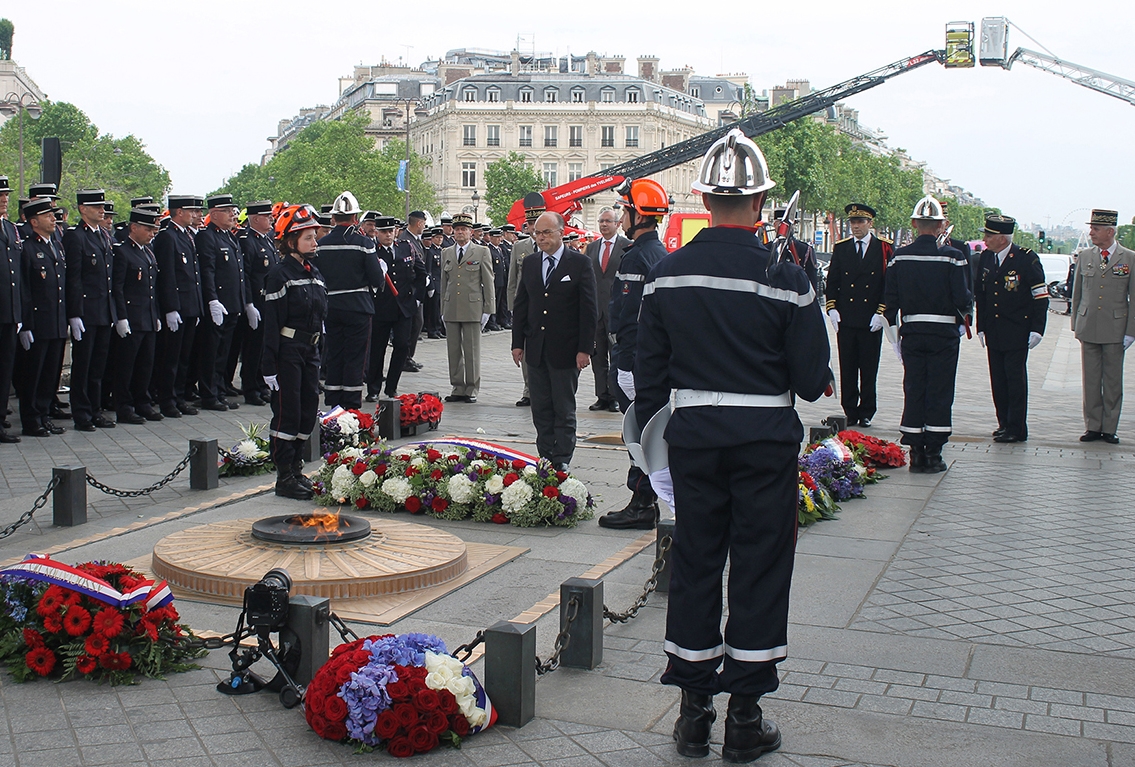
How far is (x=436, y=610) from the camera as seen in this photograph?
20.1ft

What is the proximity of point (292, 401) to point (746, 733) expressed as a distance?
5.45m

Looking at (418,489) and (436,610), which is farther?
(418,489)

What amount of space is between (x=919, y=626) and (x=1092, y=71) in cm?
5786

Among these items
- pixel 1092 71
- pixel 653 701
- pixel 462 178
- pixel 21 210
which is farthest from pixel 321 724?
pixel 462 178

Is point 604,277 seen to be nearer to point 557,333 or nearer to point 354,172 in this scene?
point 557,333

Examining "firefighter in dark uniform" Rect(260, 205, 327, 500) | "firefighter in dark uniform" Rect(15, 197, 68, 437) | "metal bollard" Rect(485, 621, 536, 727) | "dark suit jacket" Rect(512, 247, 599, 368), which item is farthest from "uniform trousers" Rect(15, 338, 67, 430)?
"metal bollard" Rect(485, 621, 536, 727)

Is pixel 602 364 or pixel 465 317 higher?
pixel 465 317

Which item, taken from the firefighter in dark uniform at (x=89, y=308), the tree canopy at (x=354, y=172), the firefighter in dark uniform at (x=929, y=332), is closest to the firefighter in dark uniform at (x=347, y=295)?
the firefighter in dark uniform at (x=89, y=308)

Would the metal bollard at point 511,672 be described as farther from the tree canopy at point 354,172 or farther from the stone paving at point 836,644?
the tree canopy at point 354,172

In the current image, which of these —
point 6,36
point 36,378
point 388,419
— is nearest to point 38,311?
point 36,378

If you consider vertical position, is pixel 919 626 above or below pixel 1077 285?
below

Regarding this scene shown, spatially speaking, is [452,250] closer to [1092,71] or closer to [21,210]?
[21,210]

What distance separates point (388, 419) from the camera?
11.7 m

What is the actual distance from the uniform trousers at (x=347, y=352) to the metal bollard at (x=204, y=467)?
3.34m
